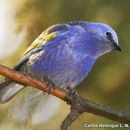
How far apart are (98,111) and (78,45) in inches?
14.2

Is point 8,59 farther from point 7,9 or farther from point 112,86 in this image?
point 112,86

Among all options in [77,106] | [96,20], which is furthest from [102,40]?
[77,106]

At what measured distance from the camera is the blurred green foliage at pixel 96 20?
104 cm

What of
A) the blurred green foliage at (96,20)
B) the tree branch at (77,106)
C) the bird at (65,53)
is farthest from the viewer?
the blurred green foliage at (96,20)

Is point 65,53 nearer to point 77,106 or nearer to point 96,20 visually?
point 96,20

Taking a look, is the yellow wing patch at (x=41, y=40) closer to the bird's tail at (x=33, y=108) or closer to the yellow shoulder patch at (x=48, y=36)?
the yellow shoulder patch at (x=48, y=36)

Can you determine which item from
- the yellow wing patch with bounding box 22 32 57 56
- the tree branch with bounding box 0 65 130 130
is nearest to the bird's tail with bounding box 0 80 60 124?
the yellow wing patch with bounding box 22 32 57 56

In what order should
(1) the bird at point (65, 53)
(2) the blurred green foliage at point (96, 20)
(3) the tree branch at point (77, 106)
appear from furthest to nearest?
1. (2) the blurred green foliage at point (96, 20)
2. (1) the bird at point (65, 53)
3. (3) the tree branch at point (77, 106)

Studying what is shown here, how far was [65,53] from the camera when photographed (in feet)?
2.90

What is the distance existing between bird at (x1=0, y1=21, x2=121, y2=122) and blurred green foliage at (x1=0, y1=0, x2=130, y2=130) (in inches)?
2.3

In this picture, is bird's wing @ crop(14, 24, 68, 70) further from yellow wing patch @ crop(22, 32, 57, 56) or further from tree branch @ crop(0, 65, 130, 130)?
tree branch @ crop(0, 65, 130, 130)

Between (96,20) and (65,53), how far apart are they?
195 millimetres

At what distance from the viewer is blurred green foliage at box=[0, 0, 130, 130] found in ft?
3.40

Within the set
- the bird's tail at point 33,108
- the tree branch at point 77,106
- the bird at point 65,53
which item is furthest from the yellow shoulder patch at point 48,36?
the tree branch at point 77,106
